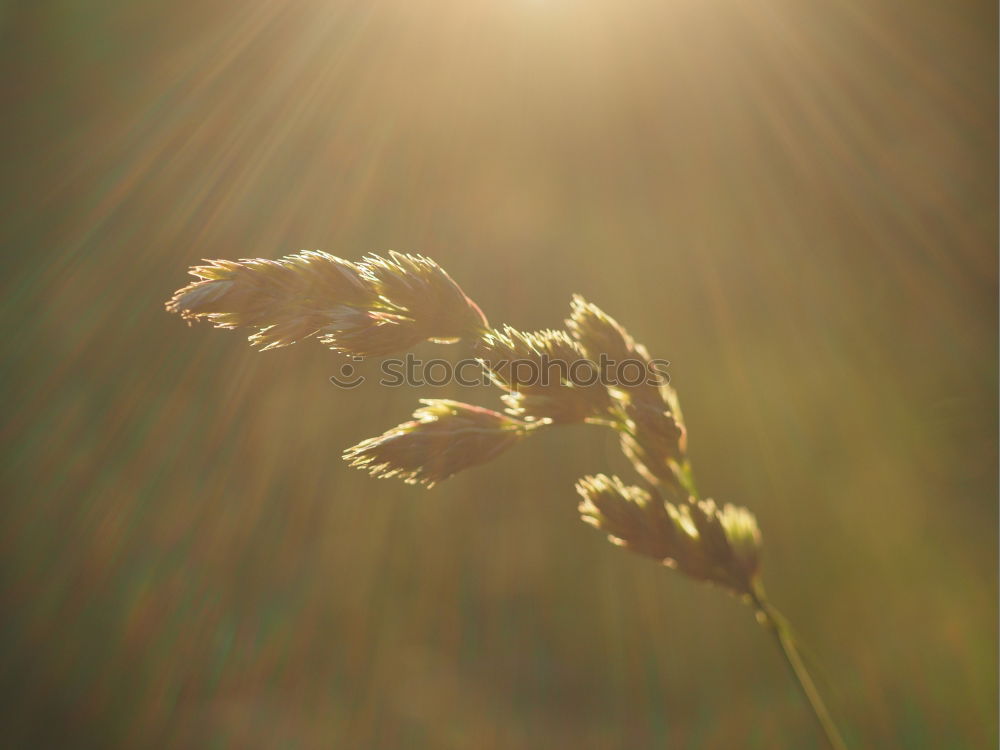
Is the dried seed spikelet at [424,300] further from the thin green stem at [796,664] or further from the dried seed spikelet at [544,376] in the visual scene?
the thin green stem at [796,664]

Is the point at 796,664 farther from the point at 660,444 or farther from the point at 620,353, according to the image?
the point at 620,353

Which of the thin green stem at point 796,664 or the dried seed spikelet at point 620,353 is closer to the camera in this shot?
the thin green stem at point 796,664

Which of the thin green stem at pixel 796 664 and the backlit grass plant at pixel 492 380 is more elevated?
the backlit grass plant at pixel 492 380

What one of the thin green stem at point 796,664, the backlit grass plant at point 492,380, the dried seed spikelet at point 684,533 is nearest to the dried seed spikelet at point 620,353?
the backlit grass plant at point 492,380

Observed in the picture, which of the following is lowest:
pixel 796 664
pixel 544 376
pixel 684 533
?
pixel 796 664

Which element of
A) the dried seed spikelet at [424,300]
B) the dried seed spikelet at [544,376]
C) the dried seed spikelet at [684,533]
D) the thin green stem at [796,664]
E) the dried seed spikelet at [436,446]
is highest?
the dried seed spikelet at [424,300]

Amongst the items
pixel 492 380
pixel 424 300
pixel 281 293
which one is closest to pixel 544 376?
pixel 492 380
